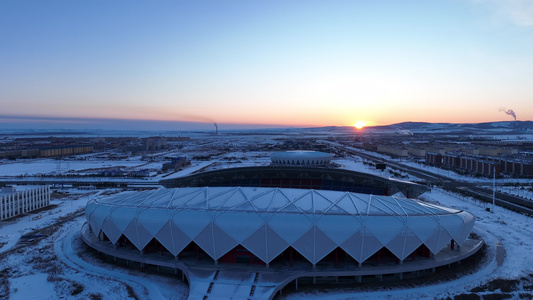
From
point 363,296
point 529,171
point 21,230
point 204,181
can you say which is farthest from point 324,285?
point 529,171

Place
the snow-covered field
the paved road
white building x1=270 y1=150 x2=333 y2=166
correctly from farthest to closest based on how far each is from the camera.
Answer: white building x1=270 y1=150 x2=333 y2=166
the paved road
the snow-covered field

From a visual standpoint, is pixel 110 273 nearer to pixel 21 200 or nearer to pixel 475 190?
pixel 21 200

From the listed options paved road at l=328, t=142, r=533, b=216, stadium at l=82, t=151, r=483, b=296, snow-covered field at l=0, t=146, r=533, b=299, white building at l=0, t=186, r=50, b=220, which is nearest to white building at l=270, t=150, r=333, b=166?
stadium at l=82, t=151, r=483, b=296

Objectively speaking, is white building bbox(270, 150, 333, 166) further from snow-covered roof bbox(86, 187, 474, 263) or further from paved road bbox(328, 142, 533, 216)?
paved road bbox(328, 142, 533, 216)

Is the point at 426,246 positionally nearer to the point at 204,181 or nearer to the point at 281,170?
the point at 281,170

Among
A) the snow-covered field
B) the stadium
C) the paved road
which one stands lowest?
the snow-covered field

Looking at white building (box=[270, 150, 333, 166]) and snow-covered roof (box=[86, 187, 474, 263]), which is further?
white building (box=[270, 150, 333, 166])

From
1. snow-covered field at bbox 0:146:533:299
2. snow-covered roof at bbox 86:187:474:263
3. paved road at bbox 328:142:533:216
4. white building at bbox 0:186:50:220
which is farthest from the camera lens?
paved road at bbox 328:142:533:216
